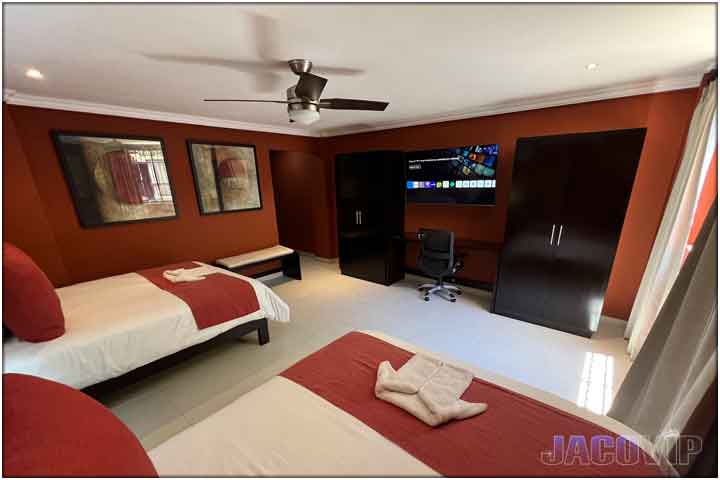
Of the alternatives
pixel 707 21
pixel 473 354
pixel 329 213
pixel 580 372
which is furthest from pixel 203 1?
pixel 329 213

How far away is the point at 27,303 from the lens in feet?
4.98

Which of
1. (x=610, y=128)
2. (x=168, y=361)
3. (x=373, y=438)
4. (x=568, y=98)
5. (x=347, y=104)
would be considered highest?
(x=568, y=98)

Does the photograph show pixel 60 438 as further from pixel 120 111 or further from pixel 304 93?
pixel 120 111

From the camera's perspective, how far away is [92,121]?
2.68 meters

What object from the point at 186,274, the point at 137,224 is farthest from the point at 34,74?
the point at 186,274

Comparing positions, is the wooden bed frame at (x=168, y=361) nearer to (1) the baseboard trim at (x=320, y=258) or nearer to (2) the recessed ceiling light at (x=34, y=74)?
(2) the recessed ceiling light at (x=34, y=74)

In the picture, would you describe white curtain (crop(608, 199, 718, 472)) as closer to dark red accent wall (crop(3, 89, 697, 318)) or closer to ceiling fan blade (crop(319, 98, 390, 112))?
ceiling fan blade (crop(319, 98, 390, 112))

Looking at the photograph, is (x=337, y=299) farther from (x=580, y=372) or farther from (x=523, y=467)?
(x=523, y=467)

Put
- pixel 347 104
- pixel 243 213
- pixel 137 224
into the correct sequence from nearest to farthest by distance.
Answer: pixel 347 104 → pixel 137 224 → pixel 243 213

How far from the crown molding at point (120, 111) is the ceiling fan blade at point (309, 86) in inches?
88.1

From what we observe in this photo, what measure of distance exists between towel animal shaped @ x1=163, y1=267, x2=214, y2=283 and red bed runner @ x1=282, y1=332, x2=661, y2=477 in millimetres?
1791

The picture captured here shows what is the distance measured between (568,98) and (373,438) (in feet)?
11.1

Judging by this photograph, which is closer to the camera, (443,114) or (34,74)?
(34,74)

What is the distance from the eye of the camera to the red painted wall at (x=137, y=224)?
96.8 inches
